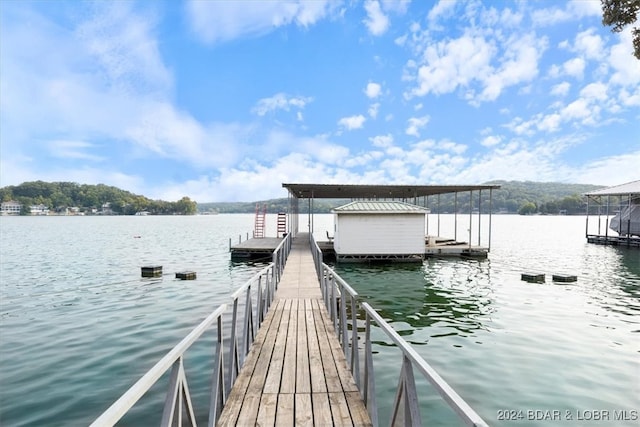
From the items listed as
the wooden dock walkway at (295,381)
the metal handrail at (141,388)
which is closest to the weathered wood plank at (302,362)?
the wooden dock walkway at (295,381)

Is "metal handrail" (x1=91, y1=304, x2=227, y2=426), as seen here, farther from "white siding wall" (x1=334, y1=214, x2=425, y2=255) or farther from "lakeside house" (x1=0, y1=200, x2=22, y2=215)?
"lakeside house" (x1=0, y1=200, x2=22, y2=215)

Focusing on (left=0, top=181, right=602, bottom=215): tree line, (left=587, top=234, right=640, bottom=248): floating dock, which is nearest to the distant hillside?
(left=0, top=181, right=602, bottom=215): tree line

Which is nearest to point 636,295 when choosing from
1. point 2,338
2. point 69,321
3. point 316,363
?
point 316,363

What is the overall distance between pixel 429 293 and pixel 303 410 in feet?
37.1

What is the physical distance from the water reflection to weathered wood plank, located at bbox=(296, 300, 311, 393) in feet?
13.4

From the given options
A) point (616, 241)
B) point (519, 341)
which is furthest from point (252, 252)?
point (616, 241)

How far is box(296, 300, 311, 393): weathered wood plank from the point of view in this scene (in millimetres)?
4121

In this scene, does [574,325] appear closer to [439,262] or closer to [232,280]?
[439,262]

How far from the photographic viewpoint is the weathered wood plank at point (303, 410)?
11.1 ft

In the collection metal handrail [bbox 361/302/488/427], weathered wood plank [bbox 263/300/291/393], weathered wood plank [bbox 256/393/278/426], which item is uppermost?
metal handrail [bbox 361/302/488/427]

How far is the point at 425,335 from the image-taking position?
9.20 meters

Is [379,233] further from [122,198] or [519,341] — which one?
[122,198]

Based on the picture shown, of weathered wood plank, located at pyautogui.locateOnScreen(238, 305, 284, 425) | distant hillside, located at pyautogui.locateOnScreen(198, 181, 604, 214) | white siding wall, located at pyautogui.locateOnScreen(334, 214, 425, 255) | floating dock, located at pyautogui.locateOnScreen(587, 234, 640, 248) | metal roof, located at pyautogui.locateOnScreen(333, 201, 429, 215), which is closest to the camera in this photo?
weathered wood plank, located at pyautogui.locateOnScreen(238, 305, 284, 425)

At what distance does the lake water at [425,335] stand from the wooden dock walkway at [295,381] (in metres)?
1.64
